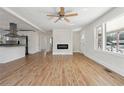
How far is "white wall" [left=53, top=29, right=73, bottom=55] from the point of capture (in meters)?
12.3

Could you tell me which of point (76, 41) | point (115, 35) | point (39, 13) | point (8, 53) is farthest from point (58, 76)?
point (76, 41)

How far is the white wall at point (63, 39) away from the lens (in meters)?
12.3

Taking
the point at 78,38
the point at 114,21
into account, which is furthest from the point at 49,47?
the point at 114,21

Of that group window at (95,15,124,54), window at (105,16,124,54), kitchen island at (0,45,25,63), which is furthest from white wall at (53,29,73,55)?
window at (105,16,124,54)

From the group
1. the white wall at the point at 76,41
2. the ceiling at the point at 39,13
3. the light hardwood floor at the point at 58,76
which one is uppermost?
the ceiling at the point at 39,13

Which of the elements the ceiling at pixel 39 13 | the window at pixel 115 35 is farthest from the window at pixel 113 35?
the ceiling at pixel 39 13

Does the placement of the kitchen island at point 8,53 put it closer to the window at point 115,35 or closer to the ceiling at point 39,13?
the ceiling at point 39,13

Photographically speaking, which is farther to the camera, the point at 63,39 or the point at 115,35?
the point at 63,39

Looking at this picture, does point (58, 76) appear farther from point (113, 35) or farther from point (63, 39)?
point (63, 39)

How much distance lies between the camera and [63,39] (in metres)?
12.4

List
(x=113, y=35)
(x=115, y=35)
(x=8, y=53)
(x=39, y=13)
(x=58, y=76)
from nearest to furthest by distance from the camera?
(x=58, y=76), (x=115, y=35), (x=113, y=35), (x=39, y=13), (x=8, y=53)
